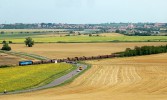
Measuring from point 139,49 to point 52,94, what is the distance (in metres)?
59.8

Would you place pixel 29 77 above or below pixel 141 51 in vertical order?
above

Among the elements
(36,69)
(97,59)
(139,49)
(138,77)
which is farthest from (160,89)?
(139,49)

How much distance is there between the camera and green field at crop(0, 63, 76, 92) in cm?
4888

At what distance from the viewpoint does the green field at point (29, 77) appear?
48.9 meters

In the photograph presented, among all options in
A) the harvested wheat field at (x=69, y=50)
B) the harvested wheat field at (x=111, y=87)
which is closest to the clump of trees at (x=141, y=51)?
the harvested wheat field at (x=69, y=50)

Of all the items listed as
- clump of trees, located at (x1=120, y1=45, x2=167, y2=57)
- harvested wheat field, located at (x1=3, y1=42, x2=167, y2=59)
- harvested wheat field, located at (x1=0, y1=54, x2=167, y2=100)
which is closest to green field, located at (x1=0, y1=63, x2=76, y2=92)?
harvested wheat field, located at (x1=0, y1=54, x2=167, y2=100)

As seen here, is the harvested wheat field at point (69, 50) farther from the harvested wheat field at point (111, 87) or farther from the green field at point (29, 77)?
the harvested wheat field at point (111, 87)

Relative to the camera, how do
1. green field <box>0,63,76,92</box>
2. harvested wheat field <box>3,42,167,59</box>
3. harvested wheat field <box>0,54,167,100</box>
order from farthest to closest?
1. harvested wheat field <box>3,42,167,59</box>
2. green field <box>0,63,76,92</box>
3. harvested wheat field <box>0,54,167,100</box>

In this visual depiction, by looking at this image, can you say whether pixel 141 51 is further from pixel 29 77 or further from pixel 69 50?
pixel 29 77

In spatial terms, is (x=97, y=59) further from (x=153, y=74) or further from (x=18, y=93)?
(x=18, y=93)

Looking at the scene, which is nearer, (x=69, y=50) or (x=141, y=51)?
(x=141, y=51)

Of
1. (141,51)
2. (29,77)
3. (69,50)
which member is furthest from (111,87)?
(69,50)

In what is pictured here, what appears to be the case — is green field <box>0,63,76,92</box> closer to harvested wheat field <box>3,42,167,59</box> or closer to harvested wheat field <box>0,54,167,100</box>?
harvested wheat field <box>0,54,167,100</box>

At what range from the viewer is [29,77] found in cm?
5647
